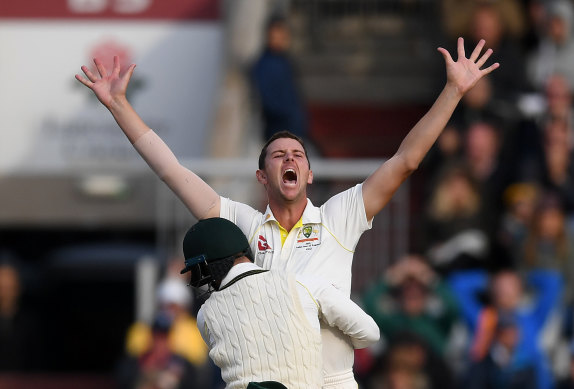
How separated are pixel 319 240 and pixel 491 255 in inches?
198

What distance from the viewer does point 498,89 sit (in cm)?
1234

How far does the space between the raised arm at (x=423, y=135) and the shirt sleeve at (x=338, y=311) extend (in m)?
0.58

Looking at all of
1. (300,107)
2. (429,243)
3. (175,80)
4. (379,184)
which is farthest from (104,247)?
(379,184)

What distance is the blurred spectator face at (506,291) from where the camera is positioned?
10906mm

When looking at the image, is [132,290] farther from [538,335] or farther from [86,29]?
[538,335]

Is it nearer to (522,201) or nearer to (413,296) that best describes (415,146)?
(413,296)

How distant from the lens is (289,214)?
6801 mm

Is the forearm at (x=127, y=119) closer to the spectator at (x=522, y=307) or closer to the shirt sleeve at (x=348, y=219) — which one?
the shirt sleeve at (x=348, y=219)

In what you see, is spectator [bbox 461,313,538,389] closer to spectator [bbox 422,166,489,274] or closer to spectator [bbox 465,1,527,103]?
spectator [bbox 422,166,489,274]

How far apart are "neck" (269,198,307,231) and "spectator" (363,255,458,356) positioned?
4.46 m

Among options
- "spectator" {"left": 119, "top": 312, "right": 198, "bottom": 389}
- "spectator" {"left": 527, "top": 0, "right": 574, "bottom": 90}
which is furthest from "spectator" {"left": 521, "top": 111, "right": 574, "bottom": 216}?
"spectator" {"left": 119, "top": 312, "right": 198, "bottom": 389}

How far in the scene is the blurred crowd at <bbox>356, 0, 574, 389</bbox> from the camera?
10.8 m

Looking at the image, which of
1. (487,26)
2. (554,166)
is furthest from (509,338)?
(487,26)

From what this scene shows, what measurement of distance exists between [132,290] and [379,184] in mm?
10274
